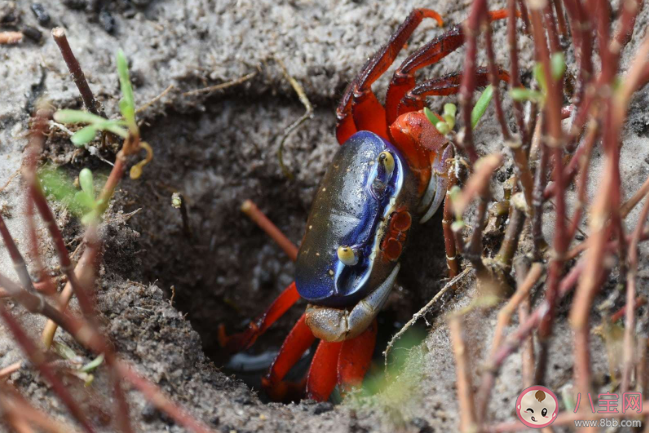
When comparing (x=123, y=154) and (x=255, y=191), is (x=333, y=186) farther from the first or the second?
(x=123, y=154)

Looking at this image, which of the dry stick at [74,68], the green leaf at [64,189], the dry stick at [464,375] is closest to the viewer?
the dry stick at [464,375]

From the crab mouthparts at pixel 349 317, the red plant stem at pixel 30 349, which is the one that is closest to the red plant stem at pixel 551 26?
the crab mouthparts at pixel 349 317

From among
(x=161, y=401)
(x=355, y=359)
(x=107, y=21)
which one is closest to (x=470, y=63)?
(x=161, y=401)

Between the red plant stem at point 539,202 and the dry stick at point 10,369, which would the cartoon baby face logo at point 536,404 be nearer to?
the red plant stem at point 539,202

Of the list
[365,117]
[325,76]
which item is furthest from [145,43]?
[365,117]

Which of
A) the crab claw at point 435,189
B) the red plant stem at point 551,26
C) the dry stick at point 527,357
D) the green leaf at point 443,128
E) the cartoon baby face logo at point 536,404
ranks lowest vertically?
the cartoon baby face logo at point 536,404

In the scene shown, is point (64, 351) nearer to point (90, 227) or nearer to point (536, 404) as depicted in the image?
point (90, 227)
